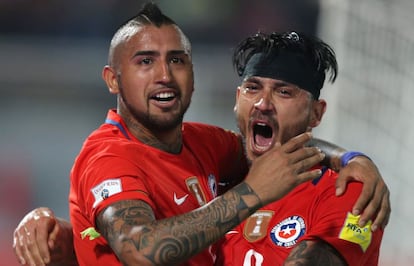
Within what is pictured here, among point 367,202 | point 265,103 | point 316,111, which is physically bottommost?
point 367,202

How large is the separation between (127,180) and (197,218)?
0.31 m

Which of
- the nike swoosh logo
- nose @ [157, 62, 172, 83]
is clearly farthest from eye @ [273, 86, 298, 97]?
the nike swoosh logo

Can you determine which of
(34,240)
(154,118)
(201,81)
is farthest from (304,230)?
(201,81)

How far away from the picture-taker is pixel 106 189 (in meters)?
2.74

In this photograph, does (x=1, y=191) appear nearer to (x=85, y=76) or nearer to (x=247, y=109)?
(x=85, y=76)

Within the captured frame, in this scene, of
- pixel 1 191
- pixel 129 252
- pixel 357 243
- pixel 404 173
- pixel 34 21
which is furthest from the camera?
pixel 34 21

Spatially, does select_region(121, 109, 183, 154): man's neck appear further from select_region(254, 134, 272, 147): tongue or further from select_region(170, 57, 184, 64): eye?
select_region(254, 134, 272, 147): tongue

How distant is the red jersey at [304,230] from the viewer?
121 inches

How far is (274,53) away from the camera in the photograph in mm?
3510

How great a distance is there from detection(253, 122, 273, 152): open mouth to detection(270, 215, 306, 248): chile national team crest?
403mm

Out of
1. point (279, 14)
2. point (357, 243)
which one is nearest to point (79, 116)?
point (279, 14)

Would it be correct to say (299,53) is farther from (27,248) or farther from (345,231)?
(27,248)

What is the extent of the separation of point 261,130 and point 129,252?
47.6 inches

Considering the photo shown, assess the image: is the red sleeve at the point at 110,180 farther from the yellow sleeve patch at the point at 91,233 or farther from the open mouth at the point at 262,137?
the open mouth at the point at 262,137
